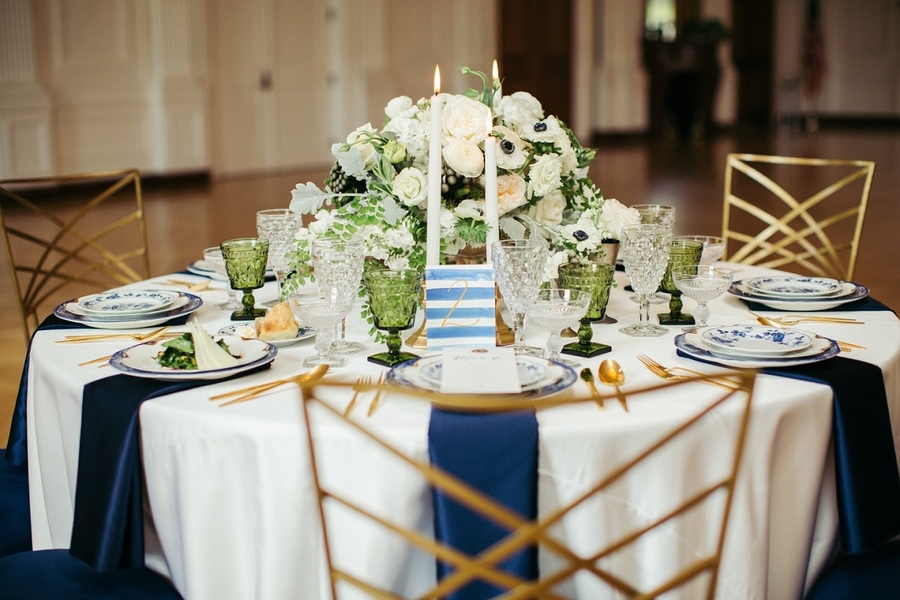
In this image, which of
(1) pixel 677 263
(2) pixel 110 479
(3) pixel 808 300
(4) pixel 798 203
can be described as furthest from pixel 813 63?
(2) pixel 110 479

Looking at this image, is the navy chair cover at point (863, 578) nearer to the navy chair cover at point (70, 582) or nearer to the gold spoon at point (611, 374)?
the gold spoon at point (611, 374)

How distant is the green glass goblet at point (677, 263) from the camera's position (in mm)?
1947

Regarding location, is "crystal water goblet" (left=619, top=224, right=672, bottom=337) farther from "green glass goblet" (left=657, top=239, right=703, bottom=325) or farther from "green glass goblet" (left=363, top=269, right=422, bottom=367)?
"green glass goblet" (left=363, top=269, right=422, bottom=367)

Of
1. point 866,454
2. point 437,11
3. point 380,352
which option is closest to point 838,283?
point 866,454

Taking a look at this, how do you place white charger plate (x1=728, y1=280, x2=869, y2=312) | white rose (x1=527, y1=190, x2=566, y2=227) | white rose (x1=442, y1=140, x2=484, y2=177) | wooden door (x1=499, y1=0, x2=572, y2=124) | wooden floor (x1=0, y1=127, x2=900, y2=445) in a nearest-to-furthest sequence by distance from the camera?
white rose (x1=442, y1=140, x2=484, y2=177), white rose (x1=527, y1=190, x2=566, y2=227), white charger plate (x1=728, y1=280, x2=869, y2=312), wooden floor (x1=0, y1=127, x2=900, y2=445), wooden door (x1=499, y1=0, x2=572, y2=124)

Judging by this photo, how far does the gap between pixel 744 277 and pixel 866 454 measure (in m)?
0.90

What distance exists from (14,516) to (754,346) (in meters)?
1.39

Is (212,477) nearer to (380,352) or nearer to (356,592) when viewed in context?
(356,592)

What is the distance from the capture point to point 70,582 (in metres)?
1.49

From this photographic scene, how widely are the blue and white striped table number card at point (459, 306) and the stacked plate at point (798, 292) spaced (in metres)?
0.67

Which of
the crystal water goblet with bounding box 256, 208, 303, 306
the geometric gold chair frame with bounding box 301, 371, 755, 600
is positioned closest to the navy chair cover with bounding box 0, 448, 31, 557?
the crystal water goblet with bounding box 256, 208, 303, 306

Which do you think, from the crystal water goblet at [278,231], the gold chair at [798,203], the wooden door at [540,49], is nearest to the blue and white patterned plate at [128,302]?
the crystal water goblet at [278,231]

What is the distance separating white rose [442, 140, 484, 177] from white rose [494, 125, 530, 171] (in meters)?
0.04

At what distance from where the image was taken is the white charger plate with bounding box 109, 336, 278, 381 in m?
1.51
